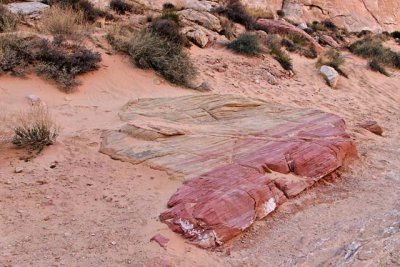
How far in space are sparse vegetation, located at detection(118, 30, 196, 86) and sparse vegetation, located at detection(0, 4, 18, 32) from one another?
225 centimetres

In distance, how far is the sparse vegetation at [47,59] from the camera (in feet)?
26.6

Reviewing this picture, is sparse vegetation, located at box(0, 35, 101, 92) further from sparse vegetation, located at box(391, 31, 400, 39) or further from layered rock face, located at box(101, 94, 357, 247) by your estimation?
sparse vegetation, located at box(391, 31, 400, 39)

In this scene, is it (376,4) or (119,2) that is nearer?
(119,2)

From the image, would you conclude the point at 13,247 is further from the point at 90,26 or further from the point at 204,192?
the point at 90,26

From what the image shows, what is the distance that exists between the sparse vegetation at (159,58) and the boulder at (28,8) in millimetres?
2905

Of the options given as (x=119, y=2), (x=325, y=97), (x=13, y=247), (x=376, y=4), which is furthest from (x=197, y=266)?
(x=376, y=4)

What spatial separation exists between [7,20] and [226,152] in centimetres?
639

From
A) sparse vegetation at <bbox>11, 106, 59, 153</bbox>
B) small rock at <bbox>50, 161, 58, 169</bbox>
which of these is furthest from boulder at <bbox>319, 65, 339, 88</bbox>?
small rock at <bbox>50, 161, 58, 169</bbox>

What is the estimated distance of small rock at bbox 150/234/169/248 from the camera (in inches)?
168

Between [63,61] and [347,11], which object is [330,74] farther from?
[347,11]

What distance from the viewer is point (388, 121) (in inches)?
392

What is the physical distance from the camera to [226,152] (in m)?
5.74

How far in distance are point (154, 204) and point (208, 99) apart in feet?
9.61

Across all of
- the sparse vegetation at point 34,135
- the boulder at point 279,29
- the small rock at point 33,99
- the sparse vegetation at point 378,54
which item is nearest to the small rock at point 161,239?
the sparse vegetation at point 34,135
